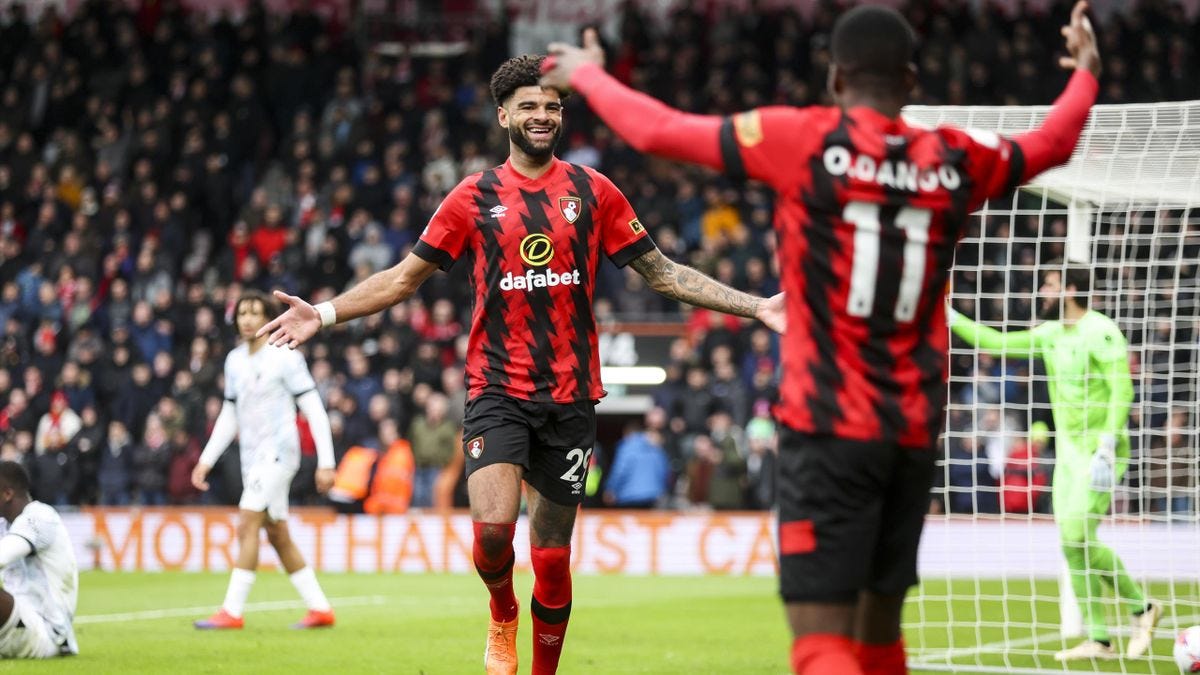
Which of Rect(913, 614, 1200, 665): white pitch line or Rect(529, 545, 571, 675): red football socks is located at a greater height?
Rect(529, 545, 571, 675): red football socks

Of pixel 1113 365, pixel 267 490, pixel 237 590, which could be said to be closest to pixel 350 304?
pixel 267 490

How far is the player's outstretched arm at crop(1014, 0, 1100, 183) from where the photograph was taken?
4859 millimetres

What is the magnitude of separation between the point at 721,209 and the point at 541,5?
687cm

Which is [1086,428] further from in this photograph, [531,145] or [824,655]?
[824,655]

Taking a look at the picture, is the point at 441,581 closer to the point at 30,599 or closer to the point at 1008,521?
the point at 1008,521

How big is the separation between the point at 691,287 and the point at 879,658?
2.65 m

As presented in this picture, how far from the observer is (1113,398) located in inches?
407

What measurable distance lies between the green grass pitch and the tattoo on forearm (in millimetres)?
2854

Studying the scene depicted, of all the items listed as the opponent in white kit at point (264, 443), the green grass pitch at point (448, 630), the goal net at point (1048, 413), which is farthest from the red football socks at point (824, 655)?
the opponent in white kit at point (264, 443)

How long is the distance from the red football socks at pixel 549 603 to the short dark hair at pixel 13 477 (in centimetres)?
363

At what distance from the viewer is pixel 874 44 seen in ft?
14.8

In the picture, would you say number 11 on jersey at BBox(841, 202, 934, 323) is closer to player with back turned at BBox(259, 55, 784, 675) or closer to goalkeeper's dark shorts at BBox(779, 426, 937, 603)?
goalkeeper's dark shorts at BBox(779, 426, 937, 603)

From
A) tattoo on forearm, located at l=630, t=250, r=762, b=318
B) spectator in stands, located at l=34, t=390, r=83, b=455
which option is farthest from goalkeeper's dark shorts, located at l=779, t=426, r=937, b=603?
spectator in stands, located at l=34, t=390, r=83, b=455

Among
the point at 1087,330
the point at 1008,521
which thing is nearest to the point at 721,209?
the point at 1008,521
